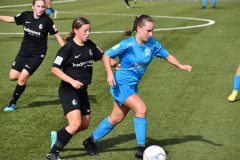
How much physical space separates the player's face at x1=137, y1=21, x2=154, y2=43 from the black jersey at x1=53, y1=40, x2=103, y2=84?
825mm

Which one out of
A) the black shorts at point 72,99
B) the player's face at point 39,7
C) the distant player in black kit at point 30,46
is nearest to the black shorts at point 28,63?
the distant player in black kit at point 30,46

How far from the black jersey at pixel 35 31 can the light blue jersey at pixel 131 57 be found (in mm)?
3412

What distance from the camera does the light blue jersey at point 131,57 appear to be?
805cm

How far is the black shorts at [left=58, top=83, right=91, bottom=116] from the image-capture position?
25.9ft

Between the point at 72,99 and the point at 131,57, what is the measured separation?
1159 millimetres

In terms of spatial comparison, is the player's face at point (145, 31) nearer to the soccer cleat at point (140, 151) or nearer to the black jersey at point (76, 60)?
the black jersey at point (76, 60)

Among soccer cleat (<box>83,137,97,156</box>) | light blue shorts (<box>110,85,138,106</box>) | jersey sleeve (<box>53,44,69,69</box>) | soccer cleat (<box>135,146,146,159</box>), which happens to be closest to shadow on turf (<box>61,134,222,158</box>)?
soccer cleat (<box>83,137,97,156</box>)

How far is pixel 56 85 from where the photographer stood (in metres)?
13.7

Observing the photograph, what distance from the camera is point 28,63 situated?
11.3m

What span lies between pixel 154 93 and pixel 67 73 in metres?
5.03

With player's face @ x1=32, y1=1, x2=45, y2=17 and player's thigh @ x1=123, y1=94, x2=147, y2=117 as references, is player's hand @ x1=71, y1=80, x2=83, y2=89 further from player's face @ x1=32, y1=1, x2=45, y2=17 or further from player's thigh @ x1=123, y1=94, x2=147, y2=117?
player's face @ x1=32, y1=1, x2=45, y2=17

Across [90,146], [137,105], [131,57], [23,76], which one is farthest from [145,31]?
[23,76]

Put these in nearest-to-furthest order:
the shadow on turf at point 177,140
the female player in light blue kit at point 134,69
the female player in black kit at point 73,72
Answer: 1. the female player in black kit at point 73,72
2. the female player in light blue kit at point 134,69
3. the shadow on turf at point 177,140

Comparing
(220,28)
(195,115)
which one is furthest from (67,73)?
(220,28)
